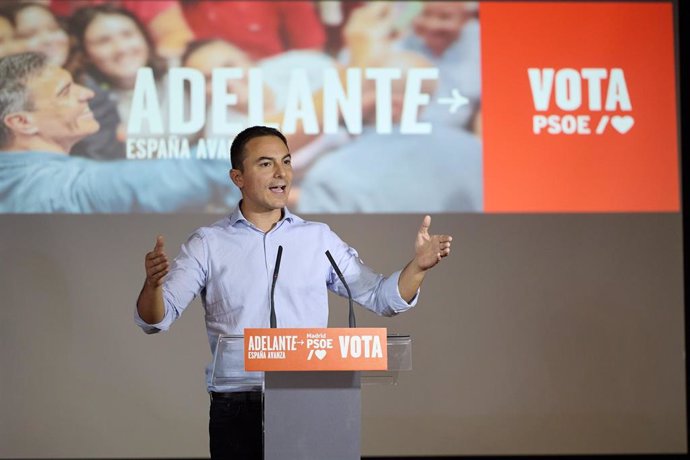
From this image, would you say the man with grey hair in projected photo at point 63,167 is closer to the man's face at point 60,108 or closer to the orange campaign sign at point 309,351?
the man's face at point 60,108

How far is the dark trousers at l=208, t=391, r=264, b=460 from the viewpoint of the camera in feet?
8.04

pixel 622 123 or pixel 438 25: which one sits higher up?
pixel 438 25

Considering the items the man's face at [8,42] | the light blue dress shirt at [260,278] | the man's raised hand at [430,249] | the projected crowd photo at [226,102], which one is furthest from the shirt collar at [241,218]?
the man's face at [8,42]

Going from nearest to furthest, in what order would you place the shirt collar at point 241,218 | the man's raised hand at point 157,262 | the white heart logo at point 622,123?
1. the man's raised hand at point 157,262
2. the shirt collar at point 241,218
3. the white heart logo at point 622,123

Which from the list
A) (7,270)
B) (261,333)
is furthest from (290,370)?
(7,270)

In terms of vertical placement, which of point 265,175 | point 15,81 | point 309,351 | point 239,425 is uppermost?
point 15,81

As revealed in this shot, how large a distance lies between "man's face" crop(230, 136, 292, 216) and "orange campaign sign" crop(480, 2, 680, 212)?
2234 millimetres

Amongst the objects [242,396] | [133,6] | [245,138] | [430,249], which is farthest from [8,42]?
[430,249]

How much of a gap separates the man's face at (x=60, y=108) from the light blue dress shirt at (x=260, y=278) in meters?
2.18

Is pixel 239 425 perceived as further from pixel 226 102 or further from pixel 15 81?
pixel 15 81

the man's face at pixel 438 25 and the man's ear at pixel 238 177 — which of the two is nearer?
the man's ear at pixel 238 177

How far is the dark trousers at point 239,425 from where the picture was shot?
2451 mm

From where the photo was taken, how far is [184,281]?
260 cm

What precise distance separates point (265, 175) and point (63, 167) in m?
2.27
